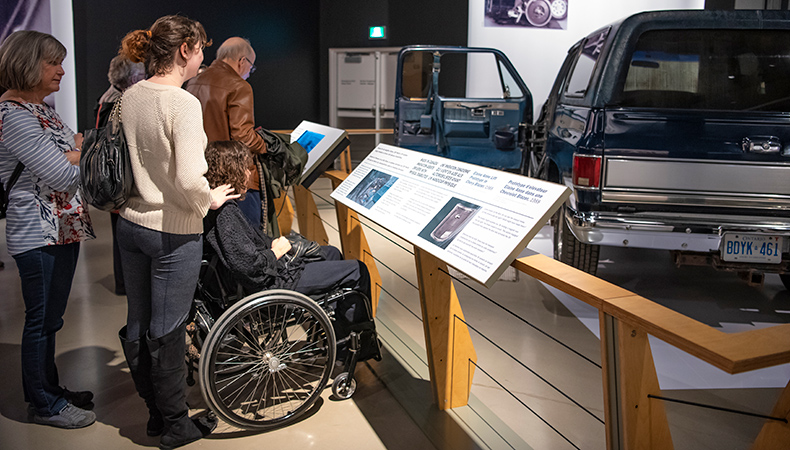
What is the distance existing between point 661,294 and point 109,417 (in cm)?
374

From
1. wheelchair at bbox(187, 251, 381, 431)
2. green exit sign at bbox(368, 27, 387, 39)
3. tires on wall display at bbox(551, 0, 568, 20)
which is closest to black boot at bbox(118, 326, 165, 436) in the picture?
wheelchair at bbox(187, 251, 381, 431)

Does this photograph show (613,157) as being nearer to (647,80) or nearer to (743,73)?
(647,80)

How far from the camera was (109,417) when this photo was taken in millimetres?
2785

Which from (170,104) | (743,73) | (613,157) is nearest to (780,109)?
(743,73)

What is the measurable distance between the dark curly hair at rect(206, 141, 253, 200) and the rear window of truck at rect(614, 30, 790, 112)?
2503mm

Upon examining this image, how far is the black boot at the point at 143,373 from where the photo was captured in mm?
2449

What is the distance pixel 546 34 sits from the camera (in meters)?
10.1

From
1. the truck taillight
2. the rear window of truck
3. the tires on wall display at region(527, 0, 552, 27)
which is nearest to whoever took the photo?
the truck taillight

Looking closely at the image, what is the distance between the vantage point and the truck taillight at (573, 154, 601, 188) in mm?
3732

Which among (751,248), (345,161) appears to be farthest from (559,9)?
(751,248)

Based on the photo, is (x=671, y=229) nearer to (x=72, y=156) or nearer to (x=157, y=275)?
(x=157, y=275)

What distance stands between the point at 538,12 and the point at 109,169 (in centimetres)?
928

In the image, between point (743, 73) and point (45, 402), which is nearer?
point (45, 402)

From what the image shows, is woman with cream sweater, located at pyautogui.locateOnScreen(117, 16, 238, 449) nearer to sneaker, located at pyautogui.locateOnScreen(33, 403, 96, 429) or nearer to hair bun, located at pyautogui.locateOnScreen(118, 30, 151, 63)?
hair bun, located at pyautogui.locateOnScreen(118, 30, 151, 63)
